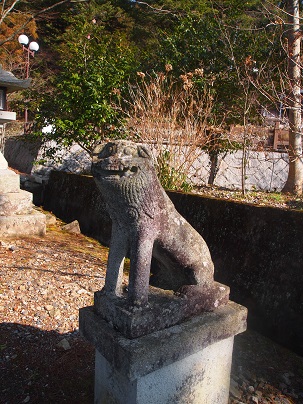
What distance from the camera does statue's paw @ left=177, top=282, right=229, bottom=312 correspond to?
69.6 inches

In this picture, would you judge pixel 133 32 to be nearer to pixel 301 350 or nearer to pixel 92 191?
pixel 92 191

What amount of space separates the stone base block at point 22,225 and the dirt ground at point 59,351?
1.19m

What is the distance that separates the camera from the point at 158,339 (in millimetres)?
1539

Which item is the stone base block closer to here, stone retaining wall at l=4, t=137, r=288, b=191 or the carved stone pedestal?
the carved stone pedestal

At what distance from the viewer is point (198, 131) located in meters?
5.94

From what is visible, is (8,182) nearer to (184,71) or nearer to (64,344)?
(64,344)

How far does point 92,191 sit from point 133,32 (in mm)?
10606

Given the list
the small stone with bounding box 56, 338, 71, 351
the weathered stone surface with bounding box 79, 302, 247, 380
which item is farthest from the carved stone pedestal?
the small stone with bounding box 56, 338, 71, 351

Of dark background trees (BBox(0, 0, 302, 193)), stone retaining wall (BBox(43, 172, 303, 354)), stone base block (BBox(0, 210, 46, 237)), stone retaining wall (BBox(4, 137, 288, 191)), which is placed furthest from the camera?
stone retaining wall (BBox(4, 137, 288, 191))

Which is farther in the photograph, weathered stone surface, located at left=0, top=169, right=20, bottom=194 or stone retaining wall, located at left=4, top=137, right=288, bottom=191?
stone retaining wall, located at left=4, top=137, right=288, bottom=191

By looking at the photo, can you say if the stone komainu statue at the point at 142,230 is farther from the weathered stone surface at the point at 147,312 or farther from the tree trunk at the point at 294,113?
the tree trunk at the point at 294,113

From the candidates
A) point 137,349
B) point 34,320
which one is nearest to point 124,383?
point 137,349

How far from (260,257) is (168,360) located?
6.00 feet

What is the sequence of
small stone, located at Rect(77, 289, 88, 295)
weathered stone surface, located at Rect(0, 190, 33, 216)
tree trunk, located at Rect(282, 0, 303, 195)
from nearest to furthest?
small stone, located at Rect(77, 289, 88, 295), weathered stone surface, located at Rect(0, 190, 33, 216), tree trunk, located at Rect(282, 0, 303, 195)
